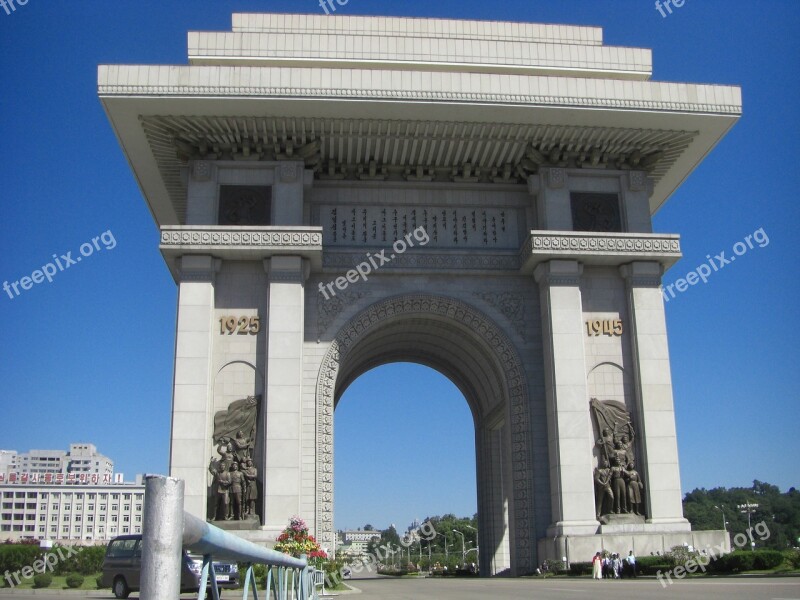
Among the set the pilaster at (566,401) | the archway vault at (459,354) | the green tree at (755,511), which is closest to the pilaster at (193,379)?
the archway vault at (459,354)

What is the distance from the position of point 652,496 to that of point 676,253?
7631mm

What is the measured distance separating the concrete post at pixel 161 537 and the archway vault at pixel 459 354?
23.0m

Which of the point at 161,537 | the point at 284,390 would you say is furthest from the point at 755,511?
the point at 161,537

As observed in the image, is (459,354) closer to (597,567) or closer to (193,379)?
(193,379)

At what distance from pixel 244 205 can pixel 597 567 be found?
15.2 m

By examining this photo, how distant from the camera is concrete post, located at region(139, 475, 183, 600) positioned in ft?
7.58

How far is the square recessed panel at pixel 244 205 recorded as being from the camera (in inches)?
1038

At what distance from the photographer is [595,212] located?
89.8ft

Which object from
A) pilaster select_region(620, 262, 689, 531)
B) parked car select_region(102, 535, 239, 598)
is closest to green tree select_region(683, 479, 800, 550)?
pilaster select_region(620, 262, 689, 531)

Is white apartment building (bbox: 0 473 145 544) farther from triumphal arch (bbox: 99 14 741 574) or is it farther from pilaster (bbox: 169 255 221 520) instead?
pilaster (bbox: 169 255 221 520)

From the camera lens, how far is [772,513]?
88188 millimetres

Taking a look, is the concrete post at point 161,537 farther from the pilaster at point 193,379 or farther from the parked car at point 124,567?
the pilaster at point 193,379

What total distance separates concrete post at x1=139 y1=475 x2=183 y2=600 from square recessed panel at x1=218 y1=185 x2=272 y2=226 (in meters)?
24.4

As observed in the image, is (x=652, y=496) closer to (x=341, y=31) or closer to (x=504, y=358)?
(x=504, y=358)
